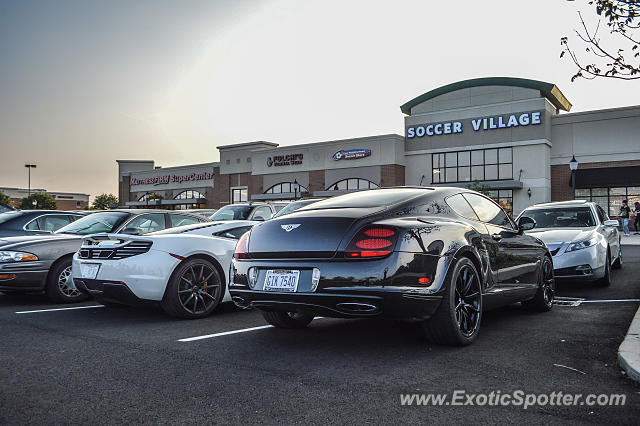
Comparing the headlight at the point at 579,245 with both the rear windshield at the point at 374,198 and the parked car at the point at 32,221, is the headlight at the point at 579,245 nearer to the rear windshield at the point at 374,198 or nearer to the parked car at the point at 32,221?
the rear windshield at the point at 374,198

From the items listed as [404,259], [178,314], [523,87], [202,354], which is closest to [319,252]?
[404,259]

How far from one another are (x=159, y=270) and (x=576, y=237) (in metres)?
6.38

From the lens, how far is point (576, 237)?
8617 millimetres

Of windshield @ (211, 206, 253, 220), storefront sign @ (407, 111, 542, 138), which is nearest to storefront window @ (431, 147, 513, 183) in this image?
storefront sign @ (407, 111, 542, 138)

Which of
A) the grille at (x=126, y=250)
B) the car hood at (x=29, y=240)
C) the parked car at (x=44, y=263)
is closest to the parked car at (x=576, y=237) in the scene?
the grille at (x=126, y=250)

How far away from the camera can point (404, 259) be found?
428 cm

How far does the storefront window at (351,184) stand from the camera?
146ft

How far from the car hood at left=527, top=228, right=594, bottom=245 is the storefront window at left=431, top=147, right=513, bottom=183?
31290 millimetres

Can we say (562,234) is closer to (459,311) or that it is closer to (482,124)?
(459,311)

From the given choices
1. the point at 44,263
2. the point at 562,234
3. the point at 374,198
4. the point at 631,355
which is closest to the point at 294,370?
the point at 374,198

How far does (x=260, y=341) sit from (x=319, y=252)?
1.24 m

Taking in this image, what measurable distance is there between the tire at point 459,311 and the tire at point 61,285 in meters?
5.63

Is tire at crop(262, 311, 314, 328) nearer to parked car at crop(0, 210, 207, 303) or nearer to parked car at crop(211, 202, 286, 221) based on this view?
parked car at crop(0, 210, 207, 303)

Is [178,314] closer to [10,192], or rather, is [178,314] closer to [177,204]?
[177,204]
